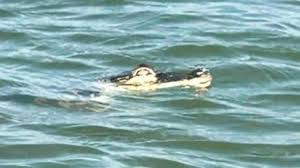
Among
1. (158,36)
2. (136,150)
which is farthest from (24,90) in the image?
(158,36)

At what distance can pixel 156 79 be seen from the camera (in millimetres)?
13273

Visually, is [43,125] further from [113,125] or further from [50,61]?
[50,61]

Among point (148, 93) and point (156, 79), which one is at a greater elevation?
point (156, 79)

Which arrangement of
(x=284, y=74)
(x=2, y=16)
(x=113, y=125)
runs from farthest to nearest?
(x=2, y=16) < (x=284, y=74) < (x=113, y=125)

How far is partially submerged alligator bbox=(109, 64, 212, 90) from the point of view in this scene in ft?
43.0

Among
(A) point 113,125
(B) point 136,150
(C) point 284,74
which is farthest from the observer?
(C) point 284,74

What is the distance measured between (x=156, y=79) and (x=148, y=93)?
0.57 ft

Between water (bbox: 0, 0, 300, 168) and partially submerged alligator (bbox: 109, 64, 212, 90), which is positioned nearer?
water (bbox: 0, 0, 300, 168)

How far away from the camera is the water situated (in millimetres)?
11234

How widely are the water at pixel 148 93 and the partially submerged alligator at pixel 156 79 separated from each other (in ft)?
0.30

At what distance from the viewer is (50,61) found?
579 inches

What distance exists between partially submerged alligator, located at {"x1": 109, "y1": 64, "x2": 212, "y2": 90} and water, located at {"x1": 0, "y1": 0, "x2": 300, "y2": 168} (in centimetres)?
9

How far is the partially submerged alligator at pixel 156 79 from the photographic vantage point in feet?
43.0

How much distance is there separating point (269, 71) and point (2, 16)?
4.74m
